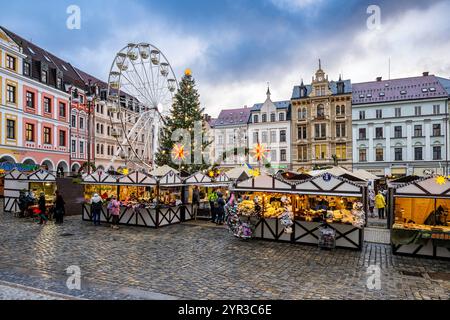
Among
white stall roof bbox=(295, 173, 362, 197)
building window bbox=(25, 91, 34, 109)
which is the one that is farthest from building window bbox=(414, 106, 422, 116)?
building window bbox=(25, 91, 34, 109)

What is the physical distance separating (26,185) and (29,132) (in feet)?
45.0

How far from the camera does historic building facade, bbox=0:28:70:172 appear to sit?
3042cm

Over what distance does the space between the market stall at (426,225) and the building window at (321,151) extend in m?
36.2

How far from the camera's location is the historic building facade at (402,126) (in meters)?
42.9

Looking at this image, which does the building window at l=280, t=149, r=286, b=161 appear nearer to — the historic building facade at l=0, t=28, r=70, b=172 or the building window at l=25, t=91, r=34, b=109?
the historic building facade at l=0, t=28, r=70, b=172

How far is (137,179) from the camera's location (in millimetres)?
17719

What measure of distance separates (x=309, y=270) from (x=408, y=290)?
2664 millimetres

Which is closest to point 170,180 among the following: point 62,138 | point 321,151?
point 62,138

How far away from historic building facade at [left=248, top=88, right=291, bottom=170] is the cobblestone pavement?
38506 millimetres

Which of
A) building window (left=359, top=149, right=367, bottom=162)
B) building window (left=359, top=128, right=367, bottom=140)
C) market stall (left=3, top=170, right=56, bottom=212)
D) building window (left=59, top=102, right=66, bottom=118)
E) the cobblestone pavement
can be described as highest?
building window (left=59, top=102, right=66, bottom=118)

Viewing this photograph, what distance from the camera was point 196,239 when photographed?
559 inches
